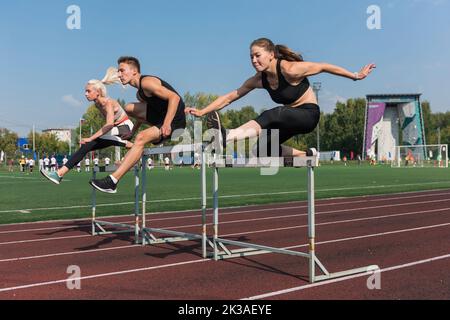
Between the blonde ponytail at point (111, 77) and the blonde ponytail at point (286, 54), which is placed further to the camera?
the blonde ponytail at point (111, 77)

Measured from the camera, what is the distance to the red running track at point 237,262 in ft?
15.2

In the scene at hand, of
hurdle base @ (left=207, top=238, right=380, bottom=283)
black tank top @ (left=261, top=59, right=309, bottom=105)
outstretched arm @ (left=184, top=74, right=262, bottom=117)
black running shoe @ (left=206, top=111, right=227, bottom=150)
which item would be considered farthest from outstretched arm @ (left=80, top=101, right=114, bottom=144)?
black tank top @ (left=261, top=59, right=309, bottom=105)

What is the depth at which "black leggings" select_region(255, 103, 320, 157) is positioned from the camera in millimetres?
5027

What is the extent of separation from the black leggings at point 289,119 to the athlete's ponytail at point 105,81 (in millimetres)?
2462

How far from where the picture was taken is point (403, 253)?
6.53 m

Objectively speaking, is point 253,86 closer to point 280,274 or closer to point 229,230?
point 280,274

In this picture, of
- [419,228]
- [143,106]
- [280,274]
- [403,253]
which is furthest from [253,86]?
[419,228]

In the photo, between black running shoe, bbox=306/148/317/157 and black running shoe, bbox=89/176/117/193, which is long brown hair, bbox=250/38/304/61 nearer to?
black running shoe, bbox=306/148/317/157

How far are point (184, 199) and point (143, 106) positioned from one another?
9.19 meters

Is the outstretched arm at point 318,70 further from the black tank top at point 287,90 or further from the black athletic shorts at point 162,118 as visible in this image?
the black athletic shorts at point 162,118

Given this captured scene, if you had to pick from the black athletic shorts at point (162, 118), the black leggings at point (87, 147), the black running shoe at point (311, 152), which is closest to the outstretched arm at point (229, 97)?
the black athletic shorts at point (162, 118)

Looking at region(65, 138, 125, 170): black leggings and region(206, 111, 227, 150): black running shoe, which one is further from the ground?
region(206, 111, 227, 150): black running shoe

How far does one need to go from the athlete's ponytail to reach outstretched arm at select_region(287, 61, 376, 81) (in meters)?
2.65

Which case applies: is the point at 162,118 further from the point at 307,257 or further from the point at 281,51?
Result: the point at 307,257
